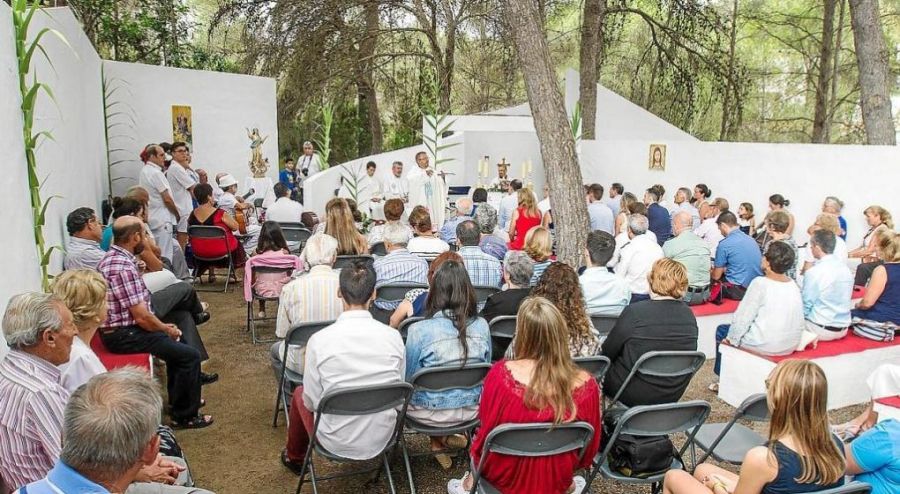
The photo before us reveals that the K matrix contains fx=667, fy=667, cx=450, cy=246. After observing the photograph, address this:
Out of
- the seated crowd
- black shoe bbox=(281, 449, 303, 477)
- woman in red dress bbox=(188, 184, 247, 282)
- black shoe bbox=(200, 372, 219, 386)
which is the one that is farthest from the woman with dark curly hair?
woman in red dress bbox=(188, 184, 247, 282)

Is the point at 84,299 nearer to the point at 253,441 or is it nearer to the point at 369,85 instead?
the point at 253,441

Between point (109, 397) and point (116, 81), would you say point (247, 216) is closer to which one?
point (116, 81)

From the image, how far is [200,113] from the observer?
11.2 meters

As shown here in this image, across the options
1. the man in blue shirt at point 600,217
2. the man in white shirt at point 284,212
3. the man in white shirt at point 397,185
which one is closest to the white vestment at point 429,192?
the man in white shirt at point 397,185

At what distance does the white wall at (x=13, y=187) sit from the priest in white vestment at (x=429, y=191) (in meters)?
7.81

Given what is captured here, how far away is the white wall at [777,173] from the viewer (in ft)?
30.8

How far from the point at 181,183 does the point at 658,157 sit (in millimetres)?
8781

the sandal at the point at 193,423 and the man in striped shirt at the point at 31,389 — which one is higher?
the man in striped shirt at the point at 31,389

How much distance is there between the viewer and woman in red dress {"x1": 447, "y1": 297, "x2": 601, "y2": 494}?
2762 millimetres

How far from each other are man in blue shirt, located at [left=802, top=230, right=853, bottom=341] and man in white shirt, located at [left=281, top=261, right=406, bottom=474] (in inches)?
140

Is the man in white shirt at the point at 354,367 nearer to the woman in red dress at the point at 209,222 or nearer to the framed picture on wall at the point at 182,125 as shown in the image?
the woman in red dress at the point at 209,222

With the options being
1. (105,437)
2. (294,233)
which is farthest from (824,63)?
(105,437)

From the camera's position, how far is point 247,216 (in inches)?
367

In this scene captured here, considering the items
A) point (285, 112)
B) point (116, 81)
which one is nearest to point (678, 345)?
point (116, 81)
